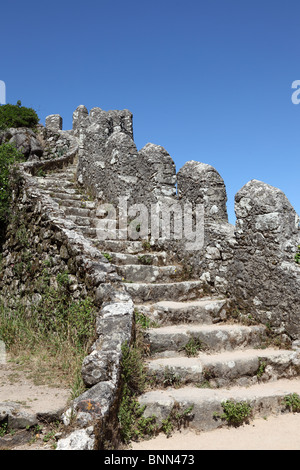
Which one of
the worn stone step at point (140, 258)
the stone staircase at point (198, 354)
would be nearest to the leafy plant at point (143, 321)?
the stone staircase at point (198, 354)

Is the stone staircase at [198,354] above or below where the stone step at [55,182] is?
below

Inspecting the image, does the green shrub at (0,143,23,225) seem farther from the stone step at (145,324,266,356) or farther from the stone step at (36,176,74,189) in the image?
the stone step at (145,324,266,356)

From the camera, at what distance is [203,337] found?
189 inches

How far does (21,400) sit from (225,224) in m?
3.94

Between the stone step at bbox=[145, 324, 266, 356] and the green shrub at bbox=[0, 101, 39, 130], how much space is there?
15.1 m

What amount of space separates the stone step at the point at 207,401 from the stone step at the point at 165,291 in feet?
5.61

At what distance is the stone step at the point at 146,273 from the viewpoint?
6.05 m

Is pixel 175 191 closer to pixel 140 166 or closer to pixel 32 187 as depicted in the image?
pixel 140 166

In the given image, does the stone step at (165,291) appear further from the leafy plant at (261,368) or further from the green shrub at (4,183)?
the green shrub at (4,183)

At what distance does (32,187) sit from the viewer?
730 centimetres

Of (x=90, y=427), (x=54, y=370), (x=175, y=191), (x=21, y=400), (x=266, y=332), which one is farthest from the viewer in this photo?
(x=175, y=191)

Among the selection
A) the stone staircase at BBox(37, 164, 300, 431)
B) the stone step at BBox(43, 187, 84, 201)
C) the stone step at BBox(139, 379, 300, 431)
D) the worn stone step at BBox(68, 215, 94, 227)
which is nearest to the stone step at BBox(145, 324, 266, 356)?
the stone staircase at BBox(37, 164, 300, 431)

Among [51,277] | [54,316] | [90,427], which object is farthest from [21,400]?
[51,277]

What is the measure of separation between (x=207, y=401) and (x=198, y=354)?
2.90 ft
